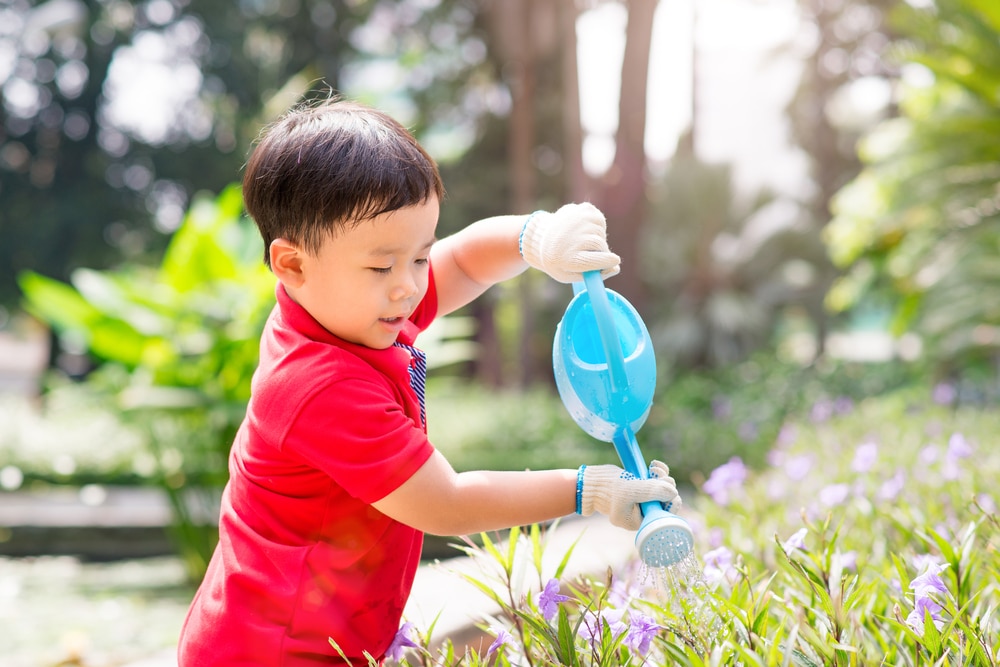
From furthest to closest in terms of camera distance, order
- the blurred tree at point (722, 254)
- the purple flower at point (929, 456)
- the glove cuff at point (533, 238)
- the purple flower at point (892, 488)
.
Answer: the blurred tree at point (722, 254)
the purple flower at point (929, 456)
the purple flower at point (892, 488)
the glove cuff at point (533, 238)

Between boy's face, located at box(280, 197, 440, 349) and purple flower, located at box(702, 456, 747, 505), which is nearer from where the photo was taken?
boy's face, located at box(280, 197, 440, 349)

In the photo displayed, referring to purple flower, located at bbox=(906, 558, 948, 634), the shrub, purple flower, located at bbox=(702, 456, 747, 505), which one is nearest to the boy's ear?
the shrub

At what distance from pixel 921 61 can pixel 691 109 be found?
1041cm

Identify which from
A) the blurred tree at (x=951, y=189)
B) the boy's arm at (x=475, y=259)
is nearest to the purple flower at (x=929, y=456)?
the boy's arm at (x=475, y=259)

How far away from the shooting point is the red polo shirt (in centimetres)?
121

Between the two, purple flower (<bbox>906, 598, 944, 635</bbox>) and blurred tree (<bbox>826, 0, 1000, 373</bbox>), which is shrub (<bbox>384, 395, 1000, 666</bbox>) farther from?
blurred tree (<bbox>826, 0, 1000, 373</bbox>)

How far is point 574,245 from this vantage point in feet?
4.40

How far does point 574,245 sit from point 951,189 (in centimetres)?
487

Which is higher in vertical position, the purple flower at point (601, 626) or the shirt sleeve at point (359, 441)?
the shirt sleeve at point (359, 441)

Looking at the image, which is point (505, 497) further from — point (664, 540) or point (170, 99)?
point (170, 99)

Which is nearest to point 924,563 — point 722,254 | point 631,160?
point 631,160

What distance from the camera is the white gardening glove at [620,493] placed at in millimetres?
1176

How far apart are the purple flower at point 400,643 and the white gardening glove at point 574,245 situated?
590mm

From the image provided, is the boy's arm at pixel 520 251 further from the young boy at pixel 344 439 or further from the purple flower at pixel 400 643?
the purple flower at pixel 400 643
